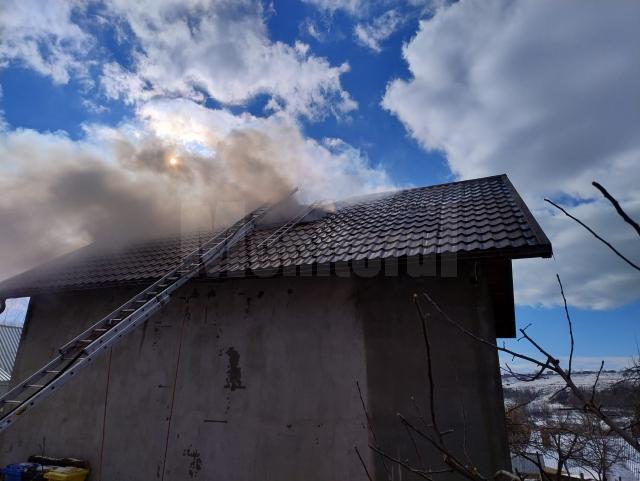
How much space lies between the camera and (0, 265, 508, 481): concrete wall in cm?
523

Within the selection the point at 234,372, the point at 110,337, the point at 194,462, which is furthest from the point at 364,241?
the point at 194,462

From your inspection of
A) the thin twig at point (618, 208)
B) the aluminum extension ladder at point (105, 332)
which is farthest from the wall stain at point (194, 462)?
the thin twig at point (618, 208)

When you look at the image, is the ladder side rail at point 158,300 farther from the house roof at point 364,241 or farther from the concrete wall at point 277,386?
the concrete wall at point 277,386

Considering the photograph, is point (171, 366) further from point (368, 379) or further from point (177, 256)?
point (368, 379)

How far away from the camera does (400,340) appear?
555cm

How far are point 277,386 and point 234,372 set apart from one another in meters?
0.81

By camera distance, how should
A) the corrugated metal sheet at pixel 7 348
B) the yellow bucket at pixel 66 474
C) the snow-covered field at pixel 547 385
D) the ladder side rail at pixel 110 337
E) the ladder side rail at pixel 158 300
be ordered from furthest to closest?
the corrugated metal sheet at pixel 7 348 → the yellow bucket at pixel 66 474 → the ladder side rail at pixel 158 300 → the ladder side rail at pixel 110 337 → the snow-covered field at pixel 547 385

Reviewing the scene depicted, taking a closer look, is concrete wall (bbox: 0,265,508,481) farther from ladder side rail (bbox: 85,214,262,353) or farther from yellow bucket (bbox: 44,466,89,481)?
ladder side rail (bbox: 85,214,262,353)

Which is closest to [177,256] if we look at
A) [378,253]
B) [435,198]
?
[378,253]

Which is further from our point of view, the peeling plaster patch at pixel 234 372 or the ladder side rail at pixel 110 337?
the peeling plaster patch at pixel 234 372

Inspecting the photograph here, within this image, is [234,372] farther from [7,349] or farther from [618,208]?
[7,349]

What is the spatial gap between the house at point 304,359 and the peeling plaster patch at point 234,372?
0.02 metres

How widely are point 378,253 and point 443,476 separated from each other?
3011mm

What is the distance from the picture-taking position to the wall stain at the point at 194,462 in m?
5.91
